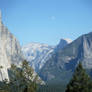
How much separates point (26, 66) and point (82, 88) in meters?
21.6

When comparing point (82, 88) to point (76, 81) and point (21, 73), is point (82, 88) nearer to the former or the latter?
point (76, 81)

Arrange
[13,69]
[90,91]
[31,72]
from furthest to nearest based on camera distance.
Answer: [13,69] < [31,72] < [90,91]

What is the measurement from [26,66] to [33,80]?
3.98 meters

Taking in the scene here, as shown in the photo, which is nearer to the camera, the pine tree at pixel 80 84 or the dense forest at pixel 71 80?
the pine tree at pixel 80 84

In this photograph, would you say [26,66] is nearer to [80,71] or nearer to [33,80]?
[33,80]

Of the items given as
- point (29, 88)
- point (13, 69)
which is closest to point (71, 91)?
point (29, 88)

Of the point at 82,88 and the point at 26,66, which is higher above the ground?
the point at 26,66

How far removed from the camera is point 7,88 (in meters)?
77.0

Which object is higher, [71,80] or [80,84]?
[71,80]

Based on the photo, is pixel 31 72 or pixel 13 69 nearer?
pixel 31 72

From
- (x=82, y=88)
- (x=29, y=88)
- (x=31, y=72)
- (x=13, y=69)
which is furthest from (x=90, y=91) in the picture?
(x=13, y=69)

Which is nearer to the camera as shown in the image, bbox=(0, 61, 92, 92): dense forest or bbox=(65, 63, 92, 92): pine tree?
bbox=(65, 63, 92, 92): pine tree

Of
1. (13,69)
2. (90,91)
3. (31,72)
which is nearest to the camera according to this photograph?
(90,91)

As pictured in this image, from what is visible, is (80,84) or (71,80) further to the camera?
(71,80)
